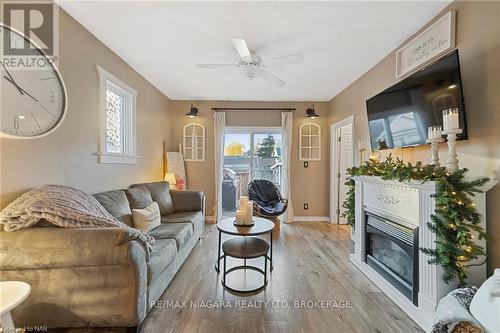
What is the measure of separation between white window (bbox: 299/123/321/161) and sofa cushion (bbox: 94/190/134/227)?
3600 millimetres

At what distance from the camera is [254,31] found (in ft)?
7.82

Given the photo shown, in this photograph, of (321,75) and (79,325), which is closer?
(79,325)

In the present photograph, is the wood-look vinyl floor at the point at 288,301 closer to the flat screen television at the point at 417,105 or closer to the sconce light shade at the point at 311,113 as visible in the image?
the flat screen television at the point at 417,105

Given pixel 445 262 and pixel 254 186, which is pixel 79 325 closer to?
pixel 445 262

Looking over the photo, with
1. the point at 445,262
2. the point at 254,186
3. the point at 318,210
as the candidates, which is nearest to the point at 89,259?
the point at 445,262

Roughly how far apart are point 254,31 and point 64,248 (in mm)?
2487

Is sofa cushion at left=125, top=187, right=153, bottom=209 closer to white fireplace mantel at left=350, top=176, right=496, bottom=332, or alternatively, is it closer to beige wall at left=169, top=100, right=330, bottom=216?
beige wall at left=169, top=100, right=330, bottom=216

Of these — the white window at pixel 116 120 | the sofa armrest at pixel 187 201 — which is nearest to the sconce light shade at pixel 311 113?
the sofa armrest at pixel 187 201

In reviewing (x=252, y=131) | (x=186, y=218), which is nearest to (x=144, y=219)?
(x=186, y=218)

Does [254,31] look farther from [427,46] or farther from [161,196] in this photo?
[161,196]

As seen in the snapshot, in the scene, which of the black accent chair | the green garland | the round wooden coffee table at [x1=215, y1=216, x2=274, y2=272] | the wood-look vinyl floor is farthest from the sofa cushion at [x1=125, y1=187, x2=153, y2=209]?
the green garland

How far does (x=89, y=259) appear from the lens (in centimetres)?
155

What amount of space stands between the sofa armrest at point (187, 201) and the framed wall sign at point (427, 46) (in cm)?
320

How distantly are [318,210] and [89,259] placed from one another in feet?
14.5
